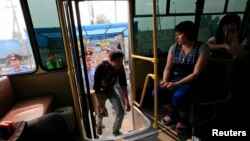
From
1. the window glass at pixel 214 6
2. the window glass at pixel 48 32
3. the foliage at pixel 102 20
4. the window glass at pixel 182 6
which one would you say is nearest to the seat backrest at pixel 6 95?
the window glass at pixel 48 32

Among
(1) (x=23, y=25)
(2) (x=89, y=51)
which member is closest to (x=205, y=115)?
(1) (x=23, y=25)

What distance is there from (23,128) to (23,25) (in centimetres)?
174

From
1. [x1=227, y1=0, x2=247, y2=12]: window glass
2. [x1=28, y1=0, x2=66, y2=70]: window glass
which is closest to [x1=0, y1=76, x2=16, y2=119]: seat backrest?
[x1=28, y1=0, x2=66, y2=70]: window glass

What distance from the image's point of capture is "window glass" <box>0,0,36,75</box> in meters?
2.53

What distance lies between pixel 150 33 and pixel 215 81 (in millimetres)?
1374

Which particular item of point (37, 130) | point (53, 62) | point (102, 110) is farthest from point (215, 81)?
point (53, 62)

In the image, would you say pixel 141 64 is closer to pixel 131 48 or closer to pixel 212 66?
pixel 131 48

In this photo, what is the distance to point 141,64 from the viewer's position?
9.52 feet

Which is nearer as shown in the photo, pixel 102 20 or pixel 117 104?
pixel 117 104

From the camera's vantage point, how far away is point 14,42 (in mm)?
2686

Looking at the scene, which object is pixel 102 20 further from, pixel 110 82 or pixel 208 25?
pixel 110 82

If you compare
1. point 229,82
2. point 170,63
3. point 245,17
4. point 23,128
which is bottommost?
point 23,128

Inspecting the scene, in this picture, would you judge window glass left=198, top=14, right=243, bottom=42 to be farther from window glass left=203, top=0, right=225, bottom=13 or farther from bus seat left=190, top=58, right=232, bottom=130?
bus seat left=190, top=58, right=232, bottom=130

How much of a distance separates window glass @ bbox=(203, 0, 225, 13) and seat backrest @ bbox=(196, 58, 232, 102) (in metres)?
1.50
